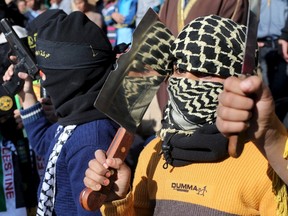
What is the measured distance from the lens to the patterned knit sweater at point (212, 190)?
2.04m

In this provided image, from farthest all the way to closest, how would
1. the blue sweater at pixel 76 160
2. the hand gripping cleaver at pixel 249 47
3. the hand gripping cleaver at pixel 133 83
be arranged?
the blue sweater at pixel 76 160 → the hand gripping cleaver at pixel 133 83 → the hand gripping cleaver at pixel 249 47

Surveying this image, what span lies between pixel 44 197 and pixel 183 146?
826 mm

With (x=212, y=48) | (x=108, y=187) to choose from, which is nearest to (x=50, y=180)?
(x=108, y=187)

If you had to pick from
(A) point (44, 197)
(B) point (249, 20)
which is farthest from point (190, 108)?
(A) point (44, 197)

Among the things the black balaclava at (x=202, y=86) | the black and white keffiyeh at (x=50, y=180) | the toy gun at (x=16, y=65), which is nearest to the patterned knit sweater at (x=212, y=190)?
the black balaclava at (x=202, y=86)

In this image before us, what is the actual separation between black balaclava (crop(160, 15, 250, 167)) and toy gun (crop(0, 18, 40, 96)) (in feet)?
4.66

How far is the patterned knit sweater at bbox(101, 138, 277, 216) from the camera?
6.69 feet

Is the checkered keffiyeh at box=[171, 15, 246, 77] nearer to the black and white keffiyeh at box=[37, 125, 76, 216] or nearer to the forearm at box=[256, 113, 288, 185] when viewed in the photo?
the forearm at box=[256, 113, 288, 185]

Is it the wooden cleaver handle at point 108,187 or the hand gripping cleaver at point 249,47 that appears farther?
the wooden cleaver handle at point 108,187

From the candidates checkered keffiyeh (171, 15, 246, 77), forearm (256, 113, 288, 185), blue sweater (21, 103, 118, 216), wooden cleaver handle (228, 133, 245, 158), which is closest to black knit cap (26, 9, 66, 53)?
blue sweater (21, 103, 118, 216)

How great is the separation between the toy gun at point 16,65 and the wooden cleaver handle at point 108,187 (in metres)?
1.39

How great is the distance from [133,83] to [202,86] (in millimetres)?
256

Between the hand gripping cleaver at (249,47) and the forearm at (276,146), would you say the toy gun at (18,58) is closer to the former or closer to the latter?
the forearm at (276,146)

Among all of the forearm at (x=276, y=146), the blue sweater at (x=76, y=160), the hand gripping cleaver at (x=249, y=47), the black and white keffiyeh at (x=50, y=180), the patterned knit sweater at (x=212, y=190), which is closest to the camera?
the hand gripping cleaver at (x=249, y=47)
